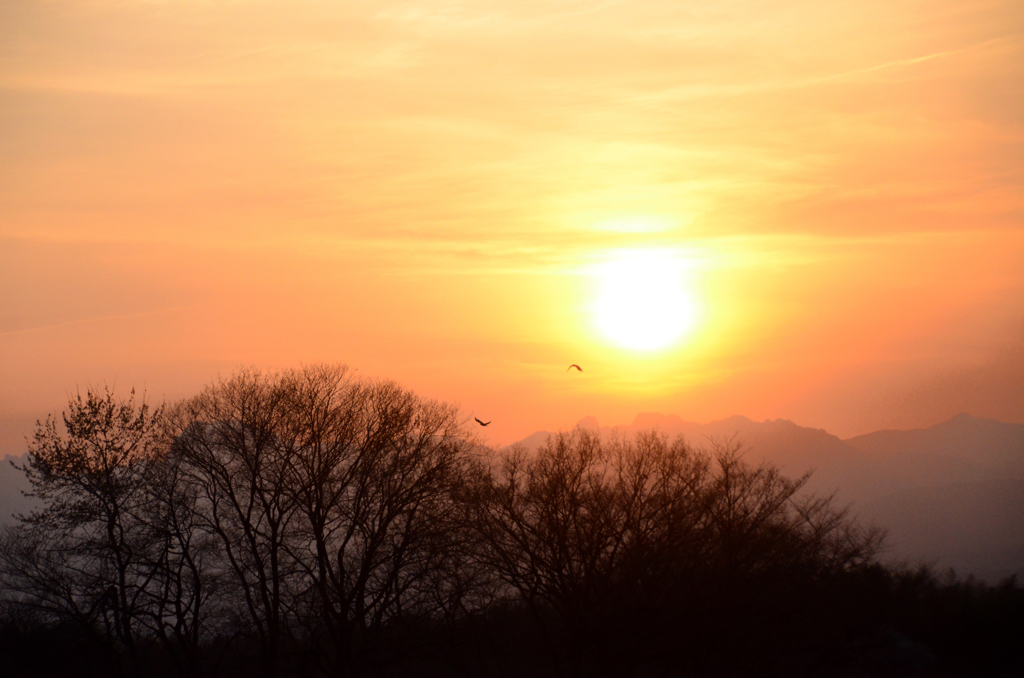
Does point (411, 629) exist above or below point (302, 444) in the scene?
below

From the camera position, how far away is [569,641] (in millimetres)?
41125

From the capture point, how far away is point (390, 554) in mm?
41594

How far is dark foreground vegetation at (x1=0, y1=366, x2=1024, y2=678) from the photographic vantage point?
39.9m

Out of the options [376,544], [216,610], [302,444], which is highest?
[302,444]

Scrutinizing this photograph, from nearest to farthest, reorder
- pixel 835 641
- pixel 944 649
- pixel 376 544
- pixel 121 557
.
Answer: pixel 121 557
pixel 376 544
pixel 835 641
pixel 944 649

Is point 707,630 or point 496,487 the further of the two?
point 496,487

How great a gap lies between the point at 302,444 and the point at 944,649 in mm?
37510

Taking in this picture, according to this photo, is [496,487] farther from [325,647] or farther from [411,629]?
Result: [325,647]

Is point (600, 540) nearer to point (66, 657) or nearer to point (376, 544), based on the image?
point (376, 544)

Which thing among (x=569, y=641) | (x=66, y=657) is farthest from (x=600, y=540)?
(x=66, y=657)

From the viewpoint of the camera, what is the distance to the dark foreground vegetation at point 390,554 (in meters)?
39.9

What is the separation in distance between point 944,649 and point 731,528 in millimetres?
18287

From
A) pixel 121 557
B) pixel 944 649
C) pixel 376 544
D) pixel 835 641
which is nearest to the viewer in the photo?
pixel 121 557

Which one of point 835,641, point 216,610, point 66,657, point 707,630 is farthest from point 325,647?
point 835,641
